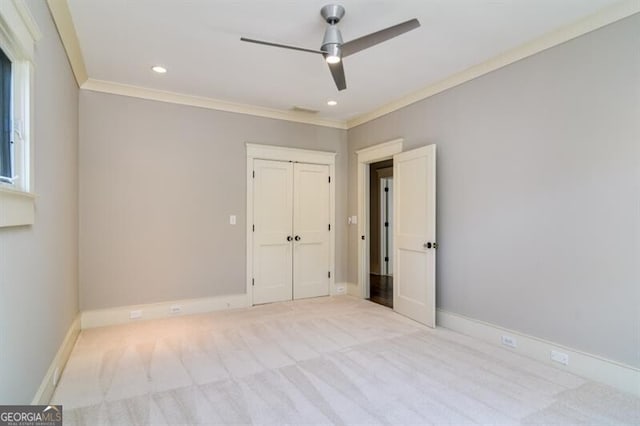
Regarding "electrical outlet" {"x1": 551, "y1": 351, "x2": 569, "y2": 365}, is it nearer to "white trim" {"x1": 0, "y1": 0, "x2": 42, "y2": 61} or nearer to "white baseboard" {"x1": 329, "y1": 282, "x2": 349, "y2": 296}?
"white baseboard" {"x1": 329, "y1": 282, "x2": 349, "y2": 296}

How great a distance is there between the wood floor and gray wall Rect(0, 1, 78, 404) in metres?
3.75

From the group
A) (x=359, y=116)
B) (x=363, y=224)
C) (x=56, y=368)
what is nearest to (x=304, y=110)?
(x=359, y=116)

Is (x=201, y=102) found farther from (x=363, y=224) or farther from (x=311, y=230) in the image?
(x=363, y=224)

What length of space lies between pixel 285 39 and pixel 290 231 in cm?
280

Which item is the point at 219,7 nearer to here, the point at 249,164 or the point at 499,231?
the point at 249,164

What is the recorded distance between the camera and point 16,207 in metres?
1.62

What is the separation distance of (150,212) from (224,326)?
1684 millimetres

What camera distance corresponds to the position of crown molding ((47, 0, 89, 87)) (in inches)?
95.5

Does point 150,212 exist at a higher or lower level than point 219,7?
lower

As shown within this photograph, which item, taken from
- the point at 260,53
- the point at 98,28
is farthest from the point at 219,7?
the point at 98,28

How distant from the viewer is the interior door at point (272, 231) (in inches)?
188

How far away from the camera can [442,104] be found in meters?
3.83

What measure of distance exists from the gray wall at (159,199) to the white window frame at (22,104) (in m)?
2.12

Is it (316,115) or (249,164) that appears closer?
(249,164)
